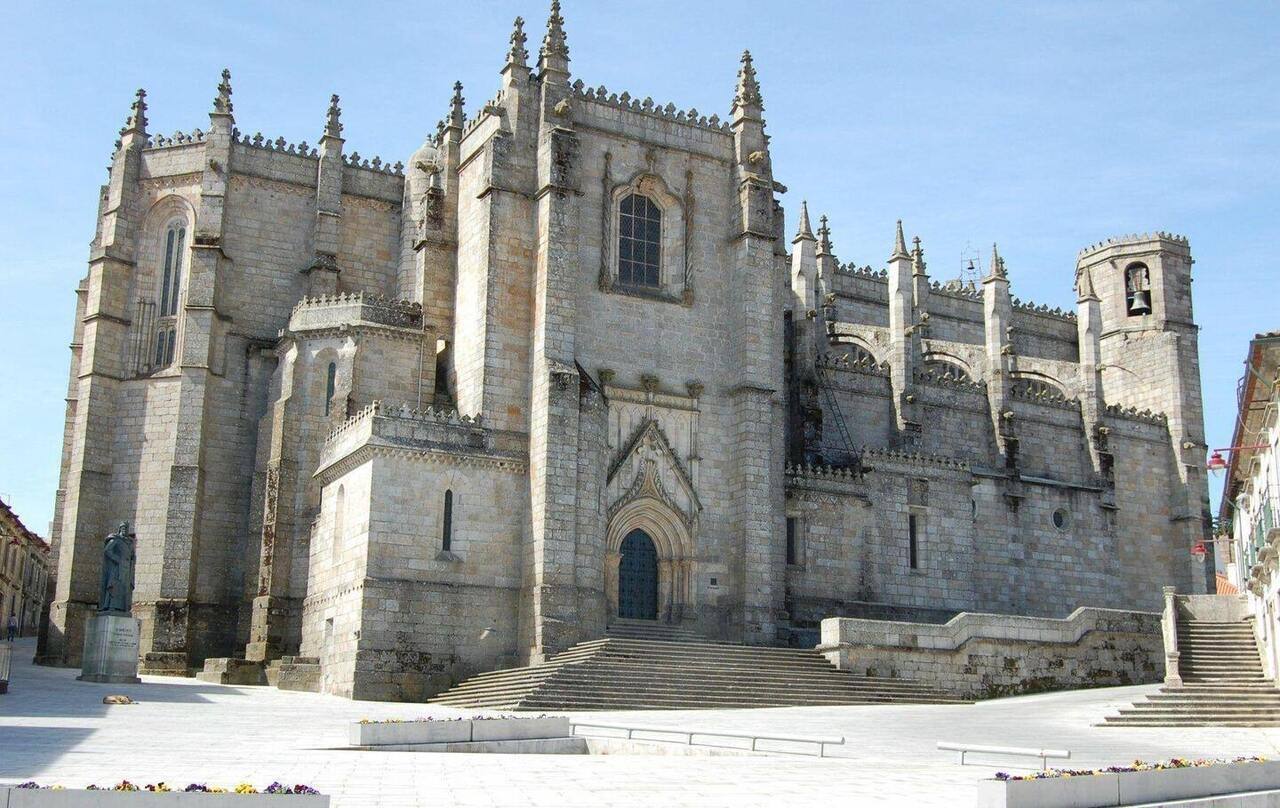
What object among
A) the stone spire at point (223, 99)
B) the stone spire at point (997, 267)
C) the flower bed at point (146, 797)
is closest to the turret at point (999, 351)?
the stone spire at point (997, 267)

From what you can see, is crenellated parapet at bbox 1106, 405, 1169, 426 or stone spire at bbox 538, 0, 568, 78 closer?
stone spire at bbox 538, 0, 568, 78

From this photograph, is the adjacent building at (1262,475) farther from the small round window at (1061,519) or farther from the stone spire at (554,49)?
the stone spire at (554,49)

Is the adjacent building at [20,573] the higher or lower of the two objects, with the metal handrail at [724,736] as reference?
higher

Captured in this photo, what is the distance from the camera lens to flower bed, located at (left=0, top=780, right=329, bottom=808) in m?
9.67

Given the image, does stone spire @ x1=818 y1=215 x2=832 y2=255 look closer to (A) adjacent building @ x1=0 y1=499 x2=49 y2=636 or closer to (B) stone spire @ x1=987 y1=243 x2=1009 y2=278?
(B) stone spire @ x1=987 y1=243 x2=1009 y2=278

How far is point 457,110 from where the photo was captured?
4022 cm

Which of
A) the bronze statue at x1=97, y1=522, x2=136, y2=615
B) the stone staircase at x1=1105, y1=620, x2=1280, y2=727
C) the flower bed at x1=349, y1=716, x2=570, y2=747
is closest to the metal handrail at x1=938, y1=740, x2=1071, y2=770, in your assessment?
the flower bed at x1=349, y1=716, x2=570, y2=747

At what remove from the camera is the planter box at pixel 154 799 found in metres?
9.70

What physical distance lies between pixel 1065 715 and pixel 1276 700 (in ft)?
12.9

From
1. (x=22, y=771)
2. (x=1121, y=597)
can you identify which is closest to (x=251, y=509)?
(x=22, y=771)

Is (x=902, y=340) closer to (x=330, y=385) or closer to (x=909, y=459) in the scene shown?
(x=909, y=459)

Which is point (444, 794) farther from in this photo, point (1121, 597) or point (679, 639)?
point (1121, 597)

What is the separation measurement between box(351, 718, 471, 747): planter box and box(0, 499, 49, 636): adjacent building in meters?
39.2

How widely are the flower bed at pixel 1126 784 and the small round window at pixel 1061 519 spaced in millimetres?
31431
